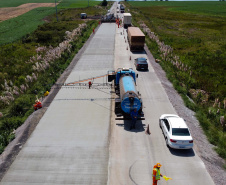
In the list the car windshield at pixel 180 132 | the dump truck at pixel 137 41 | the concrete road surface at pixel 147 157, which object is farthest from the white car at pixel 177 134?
the dump truck at pixel 137 41

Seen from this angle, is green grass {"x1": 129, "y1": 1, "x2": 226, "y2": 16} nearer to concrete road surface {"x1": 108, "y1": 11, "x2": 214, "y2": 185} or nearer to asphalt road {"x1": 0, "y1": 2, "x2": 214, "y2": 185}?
asphalt road {"x1": 0, "y1": 2, "x2": 214, "y2": 185}

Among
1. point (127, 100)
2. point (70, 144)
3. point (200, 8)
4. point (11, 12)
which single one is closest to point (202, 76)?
point (127, 100)

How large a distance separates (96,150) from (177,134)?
5486 millimetres

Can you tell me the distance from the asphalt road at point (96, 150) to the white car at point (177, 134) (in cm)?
67

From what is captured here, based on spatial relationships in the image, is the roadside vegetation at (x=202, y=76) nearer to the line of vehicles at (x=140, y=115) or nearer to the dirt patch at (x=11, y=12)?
the line of vehicles at (x=140, y=115)

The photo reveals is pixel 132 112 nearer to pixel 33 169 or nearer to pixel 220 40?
pixel 33 169

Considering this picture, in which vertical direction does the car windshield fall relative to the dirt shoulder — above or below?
above

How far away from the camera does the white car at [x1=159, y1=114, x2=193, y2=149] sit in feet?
45.0

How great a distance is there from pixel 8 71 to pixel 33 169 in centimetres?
2150

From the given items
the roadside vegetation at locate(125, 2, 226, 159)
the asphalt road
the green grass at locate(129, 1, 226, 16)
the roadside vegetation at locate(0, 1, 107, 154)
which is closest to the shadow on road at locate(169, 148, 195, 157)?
the asphalt road

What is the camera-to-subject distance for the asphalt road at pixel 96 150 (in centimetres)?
1221

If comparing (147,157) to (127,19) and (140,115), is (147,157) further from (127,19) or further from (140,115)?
(127,19)

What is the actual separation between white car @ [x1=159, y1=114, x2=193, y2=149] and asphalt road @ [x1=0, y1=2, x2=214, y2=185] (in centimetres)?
67

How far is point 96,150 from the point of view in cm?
1437
